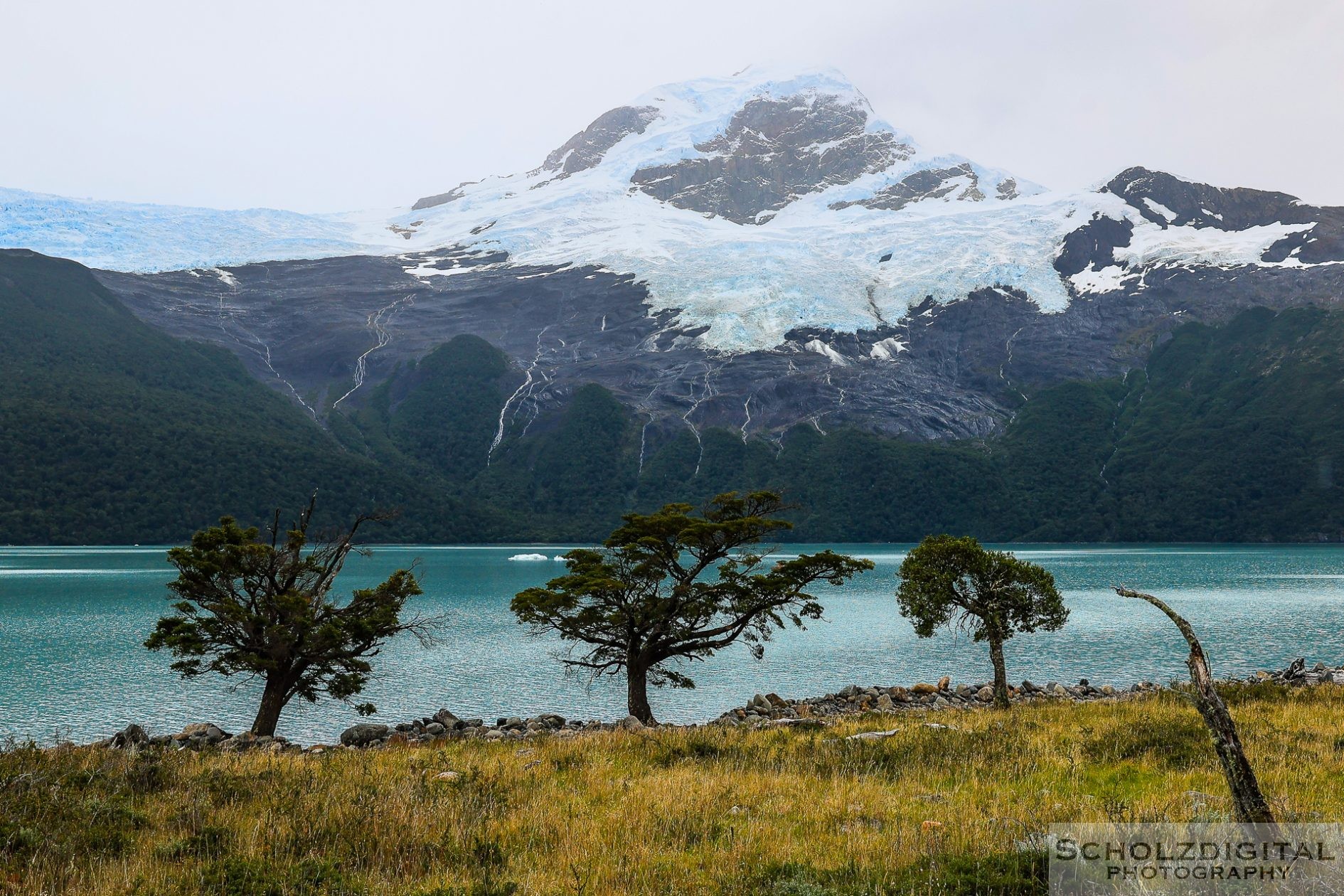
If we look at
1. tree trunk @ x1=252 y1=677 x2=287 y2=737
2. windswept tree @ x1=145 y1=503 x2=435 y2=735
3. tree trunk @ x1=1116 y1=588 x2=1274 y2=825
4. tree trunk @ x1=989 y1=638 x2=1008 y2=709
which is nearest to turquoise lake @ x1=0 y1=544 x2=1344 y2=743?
tree trunk @ x1=252 y1=677 x2=287 y2=737

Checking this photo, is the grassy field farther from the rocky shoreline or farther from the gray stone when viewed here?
the gray stone

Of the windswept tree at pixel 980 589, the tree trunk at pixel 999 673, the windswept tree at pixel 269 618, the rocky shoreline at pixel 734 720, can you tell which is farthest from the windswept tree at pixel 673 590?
the windswept tree at pixel 269 618

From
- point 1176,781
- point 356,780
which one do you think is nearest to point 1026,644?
point 1176,781

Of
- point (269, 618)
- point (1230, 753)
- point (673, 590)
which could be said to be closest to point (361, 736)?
point (269, 618)

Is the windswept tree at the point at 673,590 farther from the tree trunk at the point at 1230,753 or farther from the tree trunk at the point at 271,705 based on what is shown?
the tree trunk at the point at 1230,753

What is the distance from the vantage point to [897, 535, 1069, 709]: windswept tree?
28.6 m

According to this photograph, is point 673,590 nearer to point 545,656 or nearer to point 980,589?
point 980,589

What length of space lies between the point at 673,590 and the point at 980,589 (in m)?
11.1

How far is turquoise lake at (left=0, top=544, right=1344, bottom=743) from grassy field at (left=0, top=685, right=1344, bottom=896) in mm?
7203

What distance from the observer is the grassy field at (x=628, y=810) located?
8.69 metres

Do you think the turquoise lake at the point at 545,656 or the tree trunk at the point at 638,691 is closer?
the tree trunk at the point at 638,691

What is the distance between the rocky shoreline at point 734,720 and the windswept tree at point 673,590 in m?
3.01

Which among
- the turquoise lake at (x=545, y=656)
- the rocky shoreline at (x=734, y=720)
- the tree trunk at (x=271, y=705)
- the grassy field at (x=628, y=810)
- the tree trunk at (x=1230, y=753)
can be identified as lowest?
the turquoise lake at (x=545, y=656)

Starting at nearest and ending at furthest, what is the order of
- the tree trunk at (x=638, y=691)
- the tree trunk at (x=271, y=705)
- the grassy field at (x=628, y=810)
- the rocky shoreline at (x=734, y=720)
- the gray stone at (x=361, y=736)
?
1. the grassy field at (x=628, y=810)
2. the rocky shoreline at (x=734, y=720)
3. the gray stone at (x=361, y=736)
4. the tree trunk at (x=271, y=705)
5. the tree trunk at (x=638, y=691)
